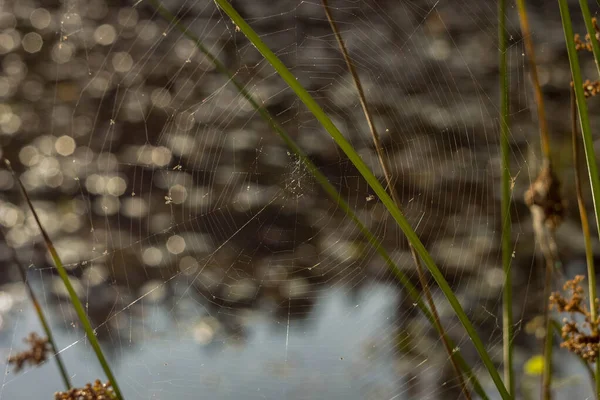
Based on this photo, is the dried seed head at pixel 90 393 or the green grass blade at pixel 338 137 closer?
the green grass blade at pixel 338 137

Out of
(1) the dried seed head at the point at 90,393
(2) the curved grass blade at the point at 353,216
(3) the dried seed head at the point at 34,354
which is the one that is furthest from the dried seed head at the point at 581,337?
(3) the dried seed head at the point at 34,354

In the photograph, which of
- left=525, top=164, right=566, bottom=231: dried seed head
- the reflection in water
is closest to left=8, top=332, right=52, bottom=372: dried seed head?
the reflection in water

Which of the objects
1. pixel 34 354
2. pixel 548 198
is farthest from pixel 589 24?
pixel 34 354

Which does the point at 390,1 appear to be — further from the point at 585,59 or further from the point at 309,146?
the point at 585,59

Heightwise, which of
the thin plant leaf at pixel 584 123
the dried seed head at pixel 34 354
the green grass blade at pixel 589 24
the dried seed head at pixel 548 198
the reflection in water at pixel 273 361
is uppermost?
the green grass blade at pixel 589 24

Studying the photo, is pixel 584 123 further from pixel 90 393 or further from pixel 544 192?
pixel 90 393

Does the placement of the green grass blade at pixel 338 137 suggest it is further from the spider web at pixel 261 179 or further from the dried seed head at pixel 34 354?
the spider web at pixel 261 179

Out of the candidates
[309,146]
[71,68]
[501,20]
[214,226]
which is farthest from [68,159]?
[501,20]

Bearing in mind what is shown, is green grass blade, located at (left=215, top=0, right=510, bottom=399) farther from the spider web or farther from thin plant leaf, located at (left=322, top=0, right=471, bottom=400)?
the spider web
